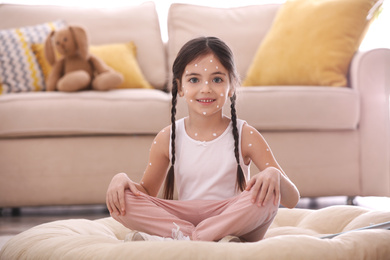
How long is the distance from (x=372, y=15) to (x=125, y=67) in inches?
51.4

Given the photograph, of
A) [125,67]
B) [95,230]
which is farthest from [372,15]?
[95,230]

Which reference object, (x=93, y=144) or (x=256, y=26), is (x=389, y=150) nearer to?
(x=256, y=26)

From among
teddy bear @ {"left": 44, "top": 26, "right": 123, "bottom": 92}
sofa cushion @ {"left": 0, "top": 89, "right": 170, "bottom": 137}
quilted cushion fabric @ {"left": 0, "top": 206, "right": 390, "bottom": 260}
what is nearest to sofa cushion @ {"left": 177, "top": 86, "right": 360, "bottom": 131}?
sofa cushion @ {"left": 0, "top": 89, "right": 170, "bottom": 137}

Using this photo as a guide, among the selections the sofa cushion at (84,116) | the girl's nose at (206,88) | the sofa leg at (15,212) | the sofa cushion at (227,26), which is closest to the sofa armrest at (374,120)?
the sofa cushion at (227,26)

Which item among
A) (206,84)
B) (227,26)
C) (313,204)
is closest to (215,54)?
(206,84)

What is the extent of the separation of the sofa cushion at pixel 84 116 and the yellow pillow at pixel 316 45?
2.07 feet

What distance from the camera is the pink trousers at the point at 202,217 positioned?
4.00ft

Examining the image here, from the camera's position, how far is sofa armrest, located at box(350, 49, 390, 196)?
8.24 ft

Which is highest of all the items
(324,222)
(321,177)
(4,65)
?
(4,65)

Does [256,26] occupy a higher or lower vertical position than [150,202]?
higher

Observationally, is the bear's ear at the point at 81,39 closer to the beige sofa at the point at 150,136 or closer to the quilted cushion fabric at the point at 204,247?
the beige sofa at the point at 150,136

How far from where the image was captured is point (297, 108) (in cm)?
245

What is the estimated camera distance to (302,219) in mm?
1693

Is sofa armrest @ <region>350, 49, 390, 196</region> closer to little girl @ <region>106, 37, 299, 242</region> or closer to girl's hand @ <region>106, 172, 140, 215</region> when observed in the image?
little girl @ <region>106, 37, 299, 242</region>
